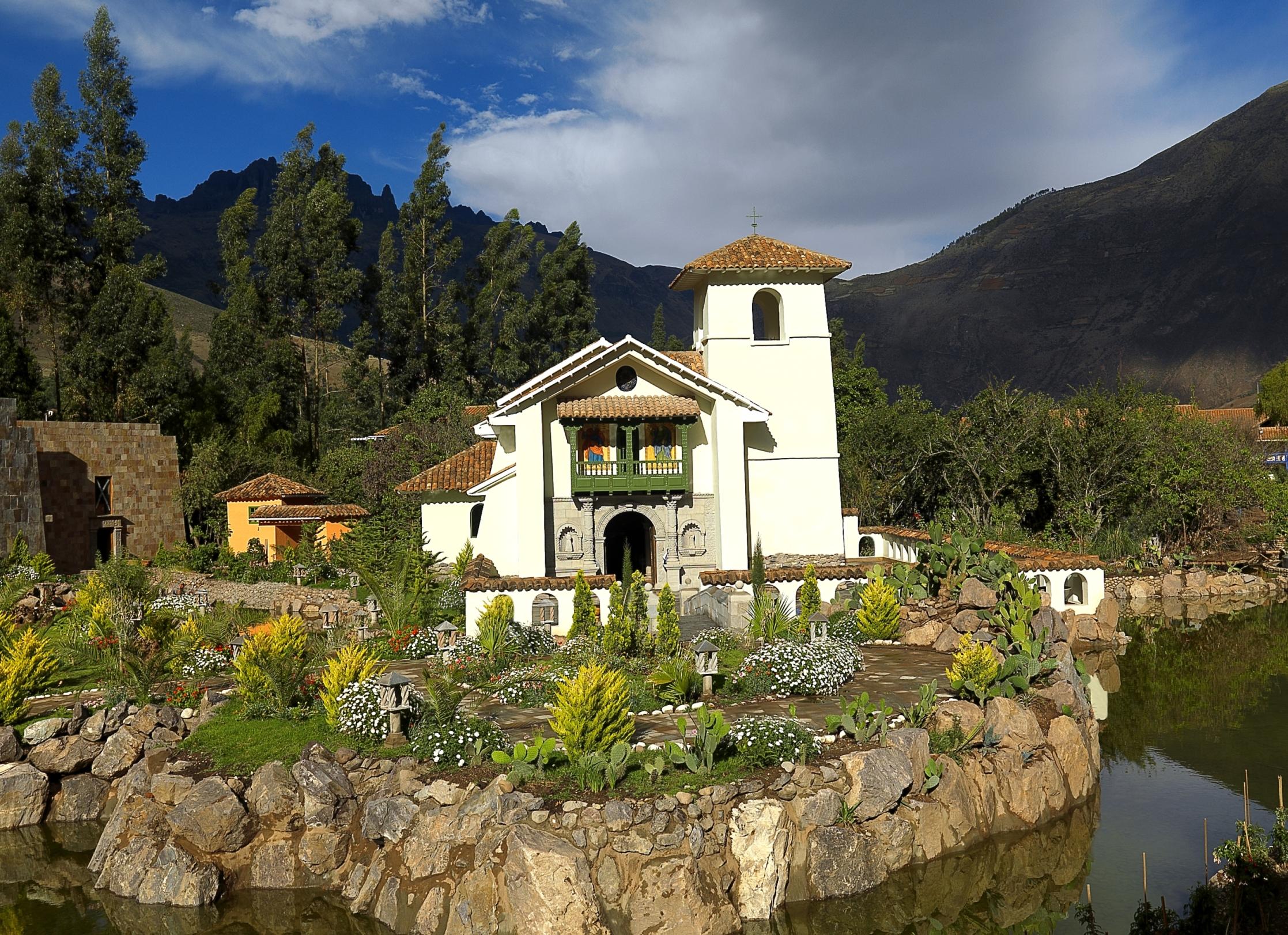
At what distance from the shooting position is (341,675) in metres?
16.8

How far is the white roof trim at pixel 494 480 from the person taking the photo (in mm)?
29219

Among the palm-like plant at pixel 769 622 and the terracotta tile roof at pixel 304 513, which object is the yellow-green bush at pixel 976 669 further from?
the terracotta tile roof at pixel 304 513

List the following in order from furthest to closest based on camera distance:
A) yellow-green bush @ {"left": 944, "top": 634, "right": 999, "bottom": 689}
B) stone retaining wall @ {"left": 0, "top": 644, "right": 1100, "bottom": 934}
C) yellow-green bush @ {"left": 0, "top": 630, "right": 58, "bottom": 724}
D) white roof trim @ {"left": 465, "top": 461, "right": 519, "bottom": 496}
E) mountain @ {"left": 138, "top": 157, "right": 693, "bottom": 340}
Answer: mountain @ {"left": 138, "top": 157, "right": 693, "bottom": 340} < white roof trim @ {"left": 465, "top": 461, "right": 519, "bottom": 496} < yellow-green bush @ {"left": 0, "top": 630, "right": 58, "bottom": 724} < yellow-green bush @ {"left": 944, "top": 634, "right": 999, "bottom": 689} < stone retaining wall @ {"left": 0, "top": 644, "right": 1100, "bottom": 934}

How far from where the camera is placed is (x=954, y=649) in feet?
71.8

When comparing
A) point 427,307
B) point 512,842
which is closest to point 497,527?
point 512,842

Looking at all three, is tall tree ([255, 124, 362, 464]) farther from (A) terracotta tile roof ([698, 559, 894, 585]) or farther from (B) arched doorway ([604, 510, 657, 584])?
(A) terracotta tile roof ([698, 559, 894, 585])

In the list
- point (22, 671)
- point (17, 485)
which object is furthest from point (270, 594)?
point (22, 671)

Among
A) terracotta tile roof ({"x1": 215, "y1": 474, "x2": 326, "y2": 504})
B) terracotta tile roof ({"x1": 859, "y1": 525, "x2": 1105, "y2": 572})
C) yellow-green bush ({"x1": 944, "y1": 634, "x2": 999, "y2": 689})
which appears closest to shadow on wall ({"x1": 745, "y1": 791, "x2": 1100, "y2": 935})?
yellow-green bush ({"x1": 944, "y1": 634, "x2": 999, "y2": 689})

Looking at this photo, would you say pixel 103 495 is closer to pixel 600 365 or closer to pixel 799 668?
pixel 600 365

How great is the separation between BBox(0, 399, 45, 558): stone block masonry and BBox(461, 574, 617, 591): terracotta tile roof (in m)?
21.0

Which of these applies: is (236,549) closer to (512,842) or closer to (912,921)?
(512,842)

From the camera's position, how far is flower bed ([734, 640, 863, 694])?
59.1ft

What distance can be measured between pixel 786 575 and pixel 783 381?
25.5ft

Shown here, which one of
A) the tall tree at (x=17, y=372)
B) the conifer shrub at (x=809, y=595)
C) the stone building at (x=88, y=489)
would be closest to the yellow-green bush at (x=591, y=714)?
the conifer shrub at (x=809, y=595)
